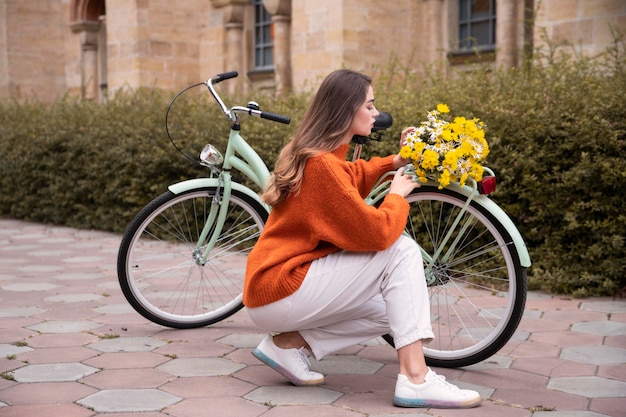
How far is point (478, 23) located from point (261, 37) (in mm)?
5276

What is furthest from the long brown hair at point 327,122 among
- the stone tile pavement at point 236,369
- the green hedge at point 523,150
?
the green hedge at point 523,150

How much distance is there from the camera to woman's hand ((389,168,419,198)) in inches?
132

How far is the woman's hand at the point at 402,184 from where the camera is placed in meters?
3.37

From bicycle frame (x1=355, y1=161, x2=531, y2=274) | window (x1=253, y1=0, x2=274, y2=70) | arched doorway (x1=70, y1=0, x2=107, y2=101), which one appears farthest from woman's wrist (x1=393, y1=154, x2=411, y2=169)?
arched doorway (x1=70, y1=0, x2=107, y2=101)

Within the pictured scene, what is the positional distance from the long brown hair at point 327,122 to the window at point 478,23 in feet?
31.2

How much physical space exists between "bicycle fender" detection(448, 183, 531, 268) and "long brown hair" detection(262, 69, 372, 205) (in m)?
0.61

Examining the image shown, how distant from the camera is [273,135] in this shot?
7.54m

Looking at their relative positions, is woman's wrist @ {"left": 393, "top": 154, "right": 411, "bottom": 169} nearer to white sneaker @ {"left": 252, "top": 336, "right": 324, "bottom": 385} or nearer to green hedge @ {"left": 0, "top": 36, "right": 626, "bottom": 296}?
white sneaker @ {"left": 252, "top": 336, "right": 324, "bottom": 385}

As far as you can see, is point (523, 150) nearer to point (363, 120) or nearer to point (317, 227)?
point (363, 120)

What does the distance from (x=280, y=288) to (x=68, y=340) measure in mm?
1512

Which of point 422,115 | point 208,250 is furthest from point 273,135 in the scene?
point 208,250

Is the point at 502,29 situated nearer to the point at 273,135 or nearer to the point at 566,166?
the point at 273,135

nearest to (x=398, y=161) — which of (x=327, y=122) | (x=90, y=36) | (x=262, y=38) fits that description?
(x=327, y=122)

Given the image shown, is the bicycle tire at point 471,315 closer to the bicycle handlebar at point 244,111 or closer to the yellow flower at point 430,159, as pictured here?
the yellow flower at point 430,159
